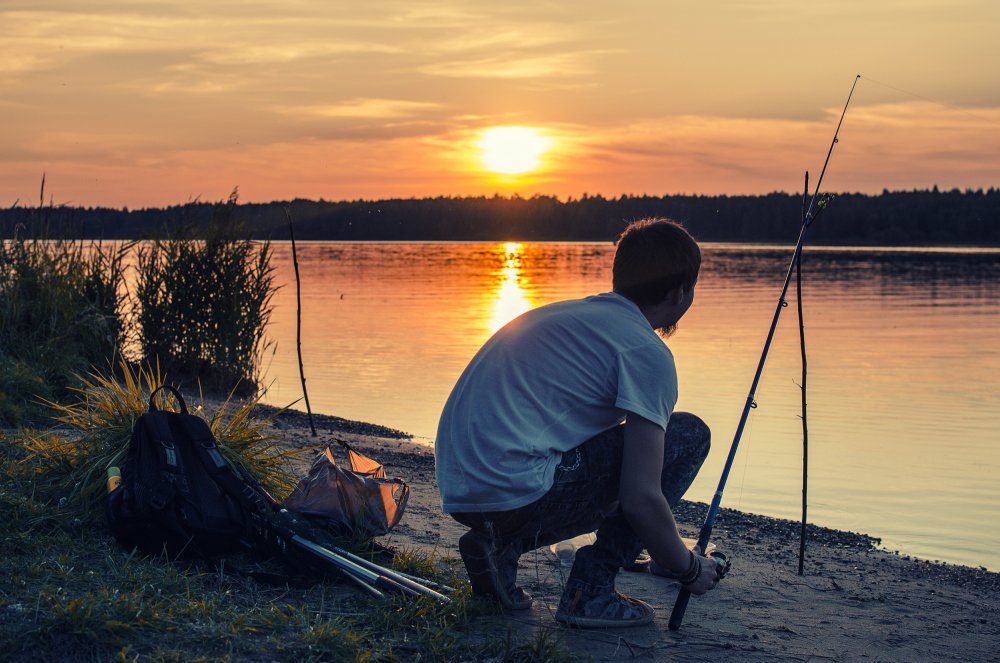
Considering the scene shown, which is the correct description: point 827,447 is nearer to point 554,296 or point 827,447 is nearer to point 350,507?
point 350,507

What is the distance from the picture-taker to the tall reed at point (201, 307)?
10461 mm

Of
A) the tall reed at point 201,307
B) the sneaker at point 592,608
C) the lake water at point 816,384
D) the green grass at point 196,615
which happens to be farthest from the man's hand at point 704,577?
the tall reed at point 201,307

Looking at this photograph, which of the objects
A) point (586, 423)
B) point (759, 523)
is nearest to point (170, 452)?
point (586, 423)

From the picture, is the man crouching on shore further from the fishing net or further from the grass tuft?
the grass tuft

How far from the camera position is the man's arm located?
10.1ft

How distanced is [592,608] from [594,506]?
39 centimetres

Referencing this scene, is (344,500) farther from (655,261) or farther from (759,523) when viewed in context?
(759,523)

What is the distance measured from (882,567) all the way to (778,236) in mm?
83154

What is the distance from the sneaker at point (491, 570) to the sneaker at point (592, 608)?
0.60 feet

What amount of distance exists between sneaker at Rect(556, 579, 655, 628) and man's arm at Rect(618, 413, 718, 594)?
430 millimetres

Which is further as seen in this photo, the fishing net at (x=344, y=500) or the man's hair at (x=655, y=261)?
the fishing net at (x=344, y=500)

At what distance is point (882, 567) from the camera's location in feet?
16.6

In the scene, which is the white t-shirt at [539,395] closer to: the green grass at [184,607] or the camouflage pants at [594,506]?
the camouflage pants at [594,506]

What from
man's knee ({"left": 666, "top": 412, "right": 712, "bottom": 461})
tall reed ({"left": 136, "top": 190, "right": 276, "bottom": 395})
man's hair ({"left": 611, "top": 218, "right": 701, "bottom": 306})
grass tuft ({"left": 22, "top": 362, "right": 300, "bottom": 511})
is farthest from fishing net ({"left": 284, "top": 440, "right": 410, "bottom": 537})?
tall reed ({"left": 136, "top": 190, "right": 276, "bottom": 395})
